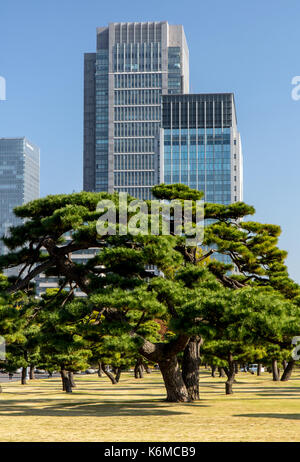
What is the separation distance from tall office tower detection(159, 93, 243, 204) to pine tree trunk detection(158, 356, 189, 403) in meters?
106

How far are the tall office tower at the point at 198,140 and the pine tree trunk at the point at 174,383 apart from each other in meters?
106

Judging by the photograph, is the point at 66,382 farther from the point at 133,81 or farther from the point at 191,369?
the point at 133,81

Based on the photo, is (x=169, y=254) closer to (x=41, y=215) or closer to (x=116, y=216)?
(x=116, y=216)

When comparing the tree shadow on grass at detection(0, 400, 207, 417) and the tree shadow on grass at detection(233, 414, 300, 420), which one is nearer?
the tree shadow on grass at detection(233, 414, 300, 420)

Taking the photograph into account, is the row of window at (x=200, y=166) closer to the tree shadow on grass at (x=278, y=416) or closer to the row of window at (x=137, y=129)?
the row of window at (x=137, y=129)

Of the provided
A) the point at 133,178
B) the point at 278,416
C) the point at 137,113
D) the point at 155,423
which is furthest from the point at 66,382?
the point at 137,113

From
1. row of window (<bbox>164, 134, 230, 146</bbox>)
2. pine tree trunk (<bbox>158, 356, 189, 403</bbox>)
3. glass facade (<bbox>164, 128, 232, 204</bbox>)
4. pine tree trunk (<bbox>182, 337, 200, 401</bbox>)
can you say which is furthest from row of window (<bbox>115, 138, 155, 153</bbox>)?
pine tree trunk (<bbox>158, 356, 189, 403</bbox>)

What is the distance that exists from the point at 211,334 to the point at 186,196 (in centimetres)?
841

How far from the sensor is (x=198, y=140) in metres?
129

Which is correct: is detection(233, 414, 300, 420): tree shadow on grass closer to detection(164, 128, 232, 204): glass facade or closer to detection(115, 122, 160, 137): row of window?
detection(164, 128, 232, 204): glass facade

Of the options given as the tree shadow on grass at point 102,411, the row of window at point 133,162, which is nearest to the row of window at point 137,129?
the row of window at point 133,162

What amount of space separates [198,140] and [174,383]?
358ft

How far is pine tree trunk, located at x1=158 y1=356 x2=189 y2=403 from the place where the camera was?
73.9 feet
